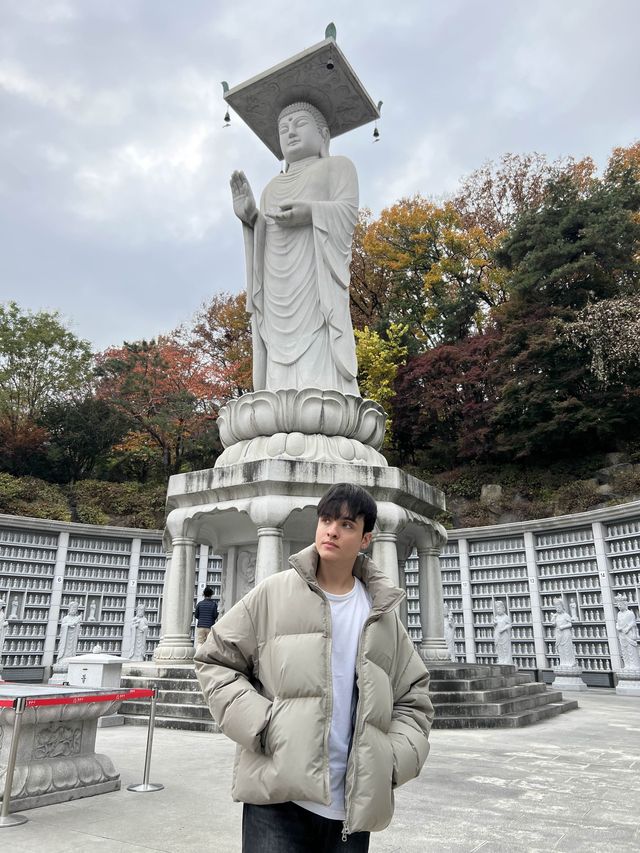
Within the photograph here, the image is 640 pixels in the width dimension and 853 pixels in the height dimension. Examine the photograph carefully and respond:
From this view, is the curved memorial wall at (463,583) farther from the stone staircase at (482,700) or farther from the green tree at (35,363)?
the green tree at (35,363)

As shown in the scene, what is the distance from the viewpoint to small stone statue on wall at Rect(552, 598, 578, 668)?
41.7 ft

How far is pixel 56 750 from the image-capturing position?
3.92 m

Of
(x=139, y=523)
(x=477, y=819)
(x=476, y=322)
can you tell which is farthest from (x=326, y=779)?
(x=476, y=322)

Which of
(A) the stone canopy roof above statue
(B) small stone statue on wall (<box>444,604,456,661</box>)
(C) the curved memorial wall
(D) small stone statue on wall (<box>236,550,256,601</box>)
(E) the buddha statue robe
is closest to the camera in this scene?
(D) small stone statue on wall (<box>236,550,256,601</box>)

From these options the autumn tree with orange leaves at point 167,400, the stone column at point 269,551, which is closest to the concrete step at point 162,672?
the stone column at point 269,551

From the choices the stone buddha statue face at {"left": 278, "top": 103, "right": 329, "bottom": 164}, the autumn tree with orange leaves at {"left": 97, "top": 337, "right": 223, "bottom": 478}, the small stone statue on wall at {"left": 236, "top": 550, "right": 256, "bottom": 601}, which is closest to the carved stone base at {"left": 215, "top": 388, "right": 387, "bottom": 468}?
the small stone statue on wall at {"left": 236, "top": 550, "right": 256, "bottom": 601}

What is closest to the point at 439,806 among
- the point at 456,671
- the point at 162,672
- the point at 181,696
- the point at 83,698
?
the point at 83,698

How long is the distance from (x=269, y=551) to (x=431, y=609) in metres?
2.96

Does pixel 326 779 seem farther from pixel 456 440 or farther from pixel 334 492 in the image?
pixel 456 440

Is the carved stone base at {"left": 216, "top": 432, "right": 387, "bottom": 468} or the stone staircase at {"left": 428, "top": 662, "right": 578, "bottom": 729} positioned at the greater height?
the carved stone base at {"left": 216, "top": 432, "right": 387, "bottom": 468}

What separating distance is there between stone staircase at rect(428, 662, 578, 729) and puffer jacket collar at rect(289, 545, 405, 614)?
221 inches

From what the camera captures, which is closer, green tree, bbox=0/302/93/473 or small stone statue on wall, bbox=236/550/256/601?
small stone statue on wall, bbox=236/550/256/601

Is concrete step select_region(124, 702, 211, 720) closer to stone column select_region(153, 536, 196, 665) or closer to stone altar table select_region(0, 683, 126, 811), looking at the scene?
stone column select_region(153, 536, 196, 665)

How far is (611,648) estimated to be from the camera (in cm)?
1298
